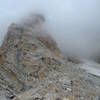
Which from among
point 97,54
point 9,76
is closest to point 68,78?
point 9,76

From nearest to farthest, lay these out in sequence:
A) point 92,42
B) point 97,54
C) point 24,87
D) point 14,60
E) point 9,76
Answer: point 24,87
point 9,76
point 14,60
point 97,54
point 92,42

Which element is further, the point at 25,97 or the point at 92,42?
the point at 92,42

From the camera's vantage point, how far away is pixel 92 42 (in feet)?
302

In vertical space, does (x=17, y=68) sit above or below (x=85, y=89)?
above

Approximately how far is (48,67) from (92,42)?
52.2m

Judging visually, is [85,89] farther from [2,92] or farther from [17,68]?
[17,68]

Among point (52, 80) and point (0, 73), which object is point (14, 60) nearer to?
point (0, 73)

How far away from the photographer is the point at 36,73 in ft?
135

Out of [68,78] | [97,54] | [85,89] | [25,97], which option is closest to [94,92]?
[85,89]

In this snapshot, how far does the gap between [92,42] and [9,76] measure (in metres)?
52.7

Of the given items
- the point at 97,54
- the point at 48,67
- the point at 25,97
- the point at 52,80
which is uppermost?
the point at 97,54

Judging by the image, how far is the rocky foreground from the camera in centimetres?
3045

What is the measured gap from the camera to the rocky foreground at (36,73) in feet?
99.9

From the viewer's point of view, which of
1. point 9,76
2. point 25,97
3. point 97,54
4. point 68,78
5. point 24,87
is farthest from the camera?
point 97,54
